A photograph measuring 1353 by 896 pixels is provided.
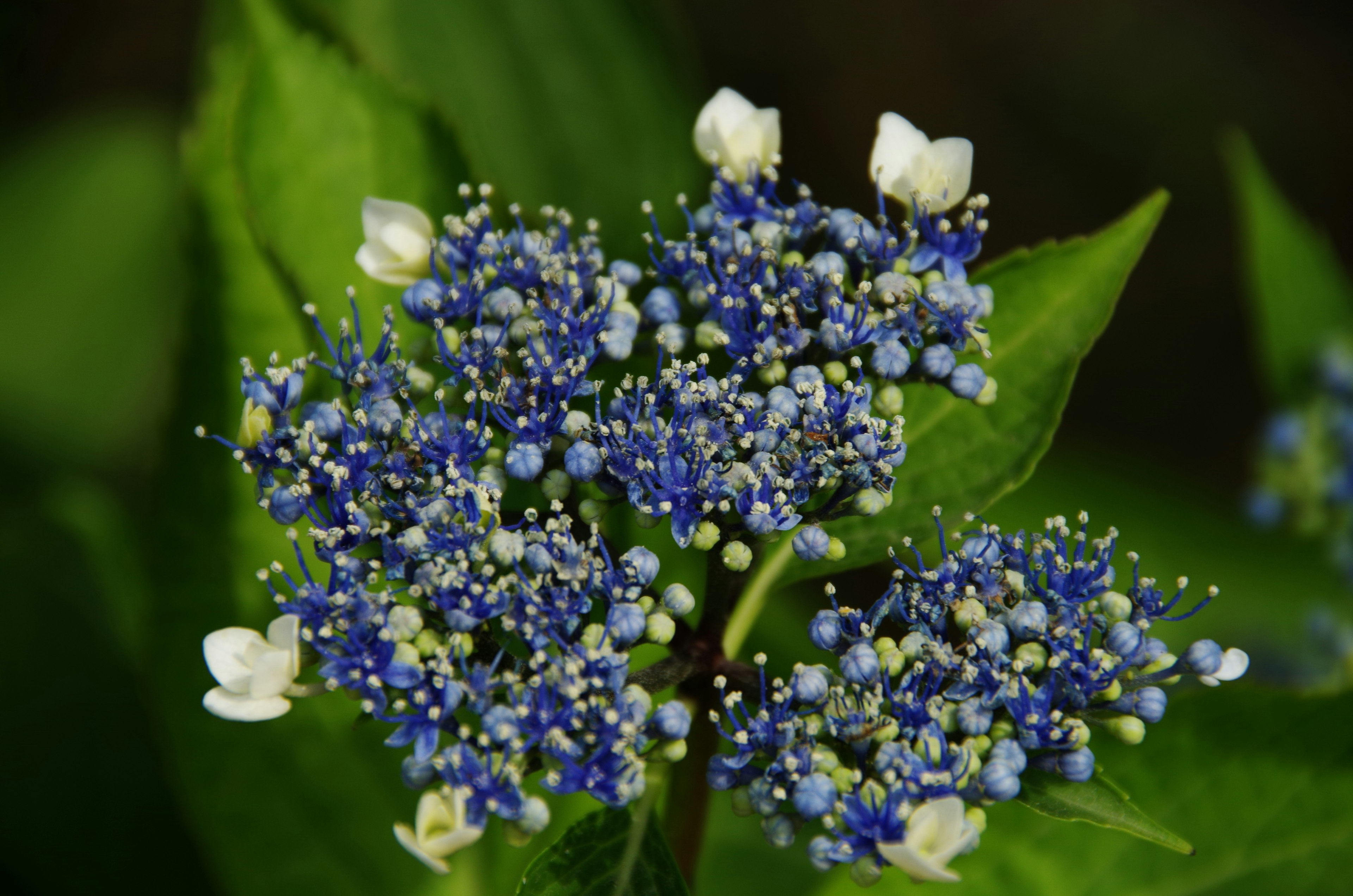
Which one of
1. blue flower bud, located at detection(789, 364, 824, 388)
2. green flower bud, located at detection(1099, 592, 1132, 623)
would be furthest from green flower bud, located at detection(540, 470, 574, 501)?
green flower bud, located at detection(1099, 592, 1132, 623)

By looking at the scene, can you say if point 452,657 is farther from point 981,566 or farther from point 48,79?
point 48,79

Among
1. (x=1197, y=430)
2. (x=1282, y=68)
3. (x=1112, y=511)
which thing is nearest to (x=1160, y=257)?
(x=1197, y=430)

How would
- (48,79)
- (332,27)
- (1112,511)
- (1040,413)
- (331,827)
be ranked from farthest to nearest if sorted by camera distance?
(48,79) < (1112,511) < (331,827) < (332,27) < (1040,413)

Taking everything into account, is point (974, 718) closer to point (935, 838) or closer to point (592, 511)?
point (935, 838)

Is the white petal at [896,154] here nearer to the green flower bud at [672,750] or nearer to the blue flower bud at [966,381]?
the blue flower bud at [966,381]

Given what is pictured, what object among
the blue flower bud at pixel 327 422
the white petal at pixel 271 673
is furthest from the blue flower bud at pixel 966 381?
the white petal at pixel 271 673
